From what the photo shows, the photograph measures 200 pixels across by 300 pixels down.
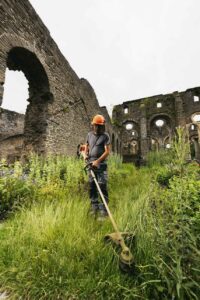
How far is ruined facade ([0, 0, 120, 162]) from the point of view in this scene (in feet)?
17.3

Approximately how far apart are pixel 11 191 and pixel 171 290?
2831 millimetres

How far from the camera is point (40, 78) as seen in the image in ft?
23.1

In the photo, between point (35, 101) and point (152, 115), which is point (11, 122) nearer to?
point (35, 101)

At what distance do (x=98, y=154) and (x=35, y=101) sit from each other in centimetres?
461

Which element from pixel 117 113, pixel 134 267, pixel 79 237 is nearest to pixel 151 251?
pixel 134 267

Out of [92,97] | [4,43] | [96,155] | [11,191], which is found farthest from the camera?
[92,97]

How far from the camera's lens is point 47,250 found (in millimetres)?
1727

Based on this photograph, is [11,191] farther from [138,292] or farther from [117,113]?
[117,113]

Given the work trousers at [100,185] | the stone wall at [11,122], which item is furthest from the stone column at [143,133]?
the work trousers at [100,185]

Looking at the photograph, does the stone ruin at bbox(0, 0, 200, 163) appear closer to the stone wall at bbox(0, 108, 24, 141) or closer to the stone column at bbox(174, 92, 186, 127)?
the stone wall at bbox(0, 108, 24, 141)

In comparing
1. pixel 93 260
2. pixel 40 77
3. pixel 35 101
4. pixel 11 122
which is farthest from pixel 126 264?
pixel 11 122

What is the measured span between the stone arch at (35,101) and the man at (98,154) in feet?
11.5

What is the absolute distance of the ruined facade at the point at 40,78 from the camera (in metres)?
5.29

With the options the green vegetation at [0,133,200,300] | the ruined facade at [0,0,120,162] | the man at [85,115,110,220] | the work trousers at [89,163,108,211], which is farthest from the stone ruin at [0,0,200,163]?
the green vegetation at [0,133,200,300]
